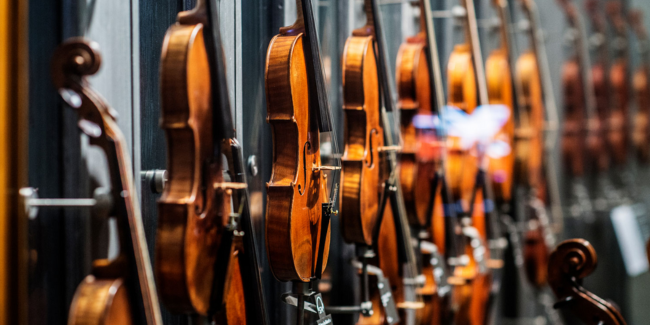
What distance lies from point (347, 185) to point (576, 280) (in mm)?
760

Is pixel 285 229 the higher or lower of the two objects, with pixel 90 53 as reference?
lower

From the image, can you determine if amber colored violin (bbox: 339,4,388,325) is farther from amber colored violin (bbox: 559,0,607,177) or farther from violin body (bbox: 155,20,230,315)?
amber colored violin (bbox: 559,0,607,177)

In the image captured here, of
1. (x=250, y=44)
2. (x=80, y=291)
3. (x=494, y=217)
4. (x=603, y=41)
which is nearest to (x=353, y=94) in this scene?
(x=250, y=44)

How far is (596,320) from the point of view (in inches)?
83.3

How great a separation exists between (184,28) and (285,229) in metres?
0.58

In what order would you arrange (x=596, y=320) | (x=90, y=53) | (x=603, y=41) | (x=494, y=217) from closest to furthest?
(x=90, y=53)
(x=596, y=320)
(x=494, y=217)
(x=603, y=41)

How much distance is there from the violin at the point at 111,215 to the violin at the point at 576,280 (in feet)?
4.18

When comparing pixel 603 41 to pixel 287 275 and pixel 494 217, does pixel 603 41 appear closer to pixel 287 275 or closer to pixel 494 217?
pixel 494 217

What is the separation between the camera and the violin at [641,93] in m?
5.73

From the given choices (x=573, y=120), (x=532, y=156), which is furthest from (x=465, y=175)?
(x=573, y=120)

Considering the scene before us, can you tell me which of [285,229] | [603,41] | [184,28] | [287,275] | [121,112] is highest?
[603,41]

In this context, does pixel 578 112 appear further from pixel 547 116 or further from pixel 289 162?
pixel 289 162

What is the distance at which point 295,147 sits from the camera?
190 cm

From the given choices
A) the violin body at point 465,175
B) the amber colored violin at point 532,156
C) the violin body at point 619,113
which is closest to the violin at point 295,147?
the violin body at point 465,175
